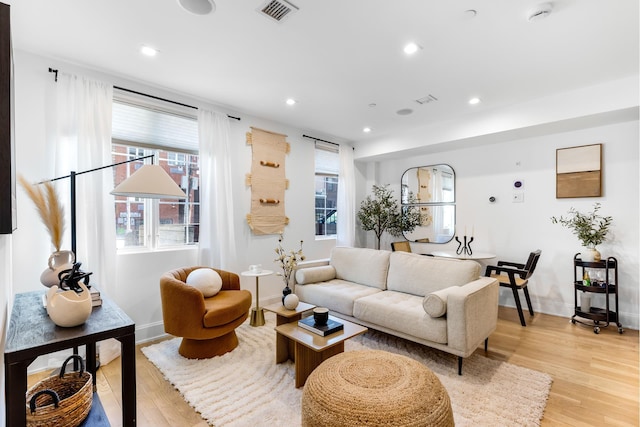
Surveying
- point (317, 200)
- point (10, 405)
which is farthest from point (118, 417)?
point (317, 200)

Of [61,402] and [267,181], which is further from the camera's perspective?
[267,181]

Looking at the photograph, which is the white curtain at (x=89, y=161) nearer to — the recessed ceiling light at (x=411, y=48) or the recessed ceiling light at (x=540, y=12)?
the recessed ceiling light at (x=411, y=48)

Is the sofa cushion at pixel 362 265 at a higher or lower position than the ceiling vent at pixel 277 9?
lower

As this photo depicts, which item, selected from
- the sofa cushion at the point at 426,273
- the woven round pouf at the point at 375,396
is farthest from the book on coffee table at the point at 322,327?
the sofa cushion at the point at 426,273

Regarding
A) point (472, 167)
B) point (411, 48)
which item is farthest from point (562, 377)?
point (472, 167)

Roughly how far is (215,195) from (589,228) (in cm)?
432

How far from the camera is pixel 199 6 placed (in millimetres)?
1974

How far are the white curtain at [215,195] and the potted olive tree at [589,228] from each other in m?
4.11

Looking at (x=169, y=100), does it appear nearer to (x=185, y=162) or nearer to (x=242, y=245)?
(x=185, y=162)

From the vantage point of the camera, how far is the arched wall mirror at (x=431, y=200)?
485 centimetres

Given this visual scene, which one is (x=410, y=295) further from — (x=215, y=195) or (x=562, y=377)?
(x=215, y=195)

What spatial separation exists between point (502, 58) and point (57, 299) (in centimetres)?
348

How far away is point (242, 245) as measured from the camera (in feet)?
12.9

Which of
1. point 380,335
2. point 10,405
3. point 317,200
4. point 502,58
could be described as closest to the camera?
point 10,405
